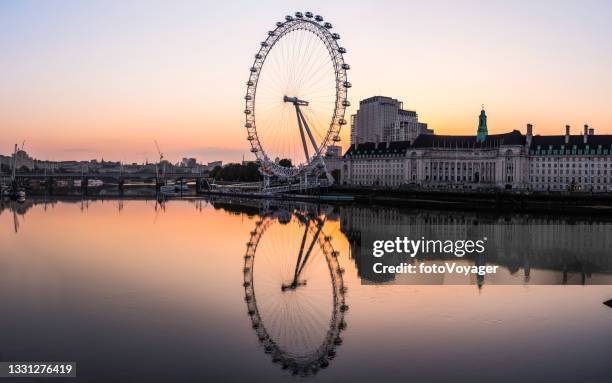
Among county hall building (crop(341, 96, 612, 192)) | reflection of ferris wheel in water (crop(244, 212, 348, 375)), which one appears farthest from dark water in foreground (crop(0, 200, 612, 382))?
county hall building (crop(341, 96, 612, 192))

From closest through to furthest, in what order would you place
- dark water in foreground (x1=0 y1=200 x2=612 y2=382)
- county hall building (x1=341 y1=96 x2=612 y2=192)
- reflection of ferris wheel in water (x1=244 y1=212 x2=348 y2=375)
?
dark water in foreground (x1=0 y1=200 x2=612 y2=382) < reflection of ferris wheel in water (x1=244 y1=212 x2=348 y2=375) < county hall building (x1=341 y1=96 x2=612 y2=192)

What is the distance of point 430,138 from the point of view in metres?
107

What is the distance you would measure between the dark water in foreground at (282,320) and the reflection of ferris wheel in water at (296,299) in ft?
0.23

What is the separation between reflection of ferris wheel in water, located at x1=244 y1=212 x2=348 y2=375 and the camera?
43.7ft

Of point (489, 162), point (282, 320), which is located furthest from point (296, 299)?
point (489, 162)

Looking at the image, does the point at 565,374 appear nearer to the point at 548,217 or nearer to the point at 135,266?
the point at 135,266

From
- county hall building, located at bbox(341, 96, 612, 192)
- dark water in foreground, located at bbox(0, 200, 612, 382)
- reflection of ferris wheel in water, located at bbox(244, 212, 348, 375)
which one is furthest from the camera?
county hall building, located at bbox(341, 96, 612, 192)

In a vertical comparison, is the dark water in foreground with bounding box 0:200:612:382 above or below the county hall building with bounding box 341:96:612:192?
below

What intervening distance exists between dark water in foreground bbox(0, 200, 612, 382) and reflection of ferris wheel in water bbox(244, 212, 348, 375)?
0.07m

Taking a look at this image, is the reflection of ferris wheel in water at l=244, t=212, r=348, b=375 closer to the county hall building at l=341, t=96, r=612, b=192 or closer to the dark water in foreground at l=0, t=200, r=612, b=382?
the dark water in foreground at l=0, t=200, r=612, b=382

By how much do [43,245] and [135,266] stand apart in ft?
32.0

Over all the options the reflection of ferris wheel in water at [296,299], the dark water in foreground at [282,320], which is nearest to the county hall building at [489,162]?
the reflection of ferris wheel in water at [296,299]

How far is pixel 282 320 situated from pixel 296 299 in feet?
8.46

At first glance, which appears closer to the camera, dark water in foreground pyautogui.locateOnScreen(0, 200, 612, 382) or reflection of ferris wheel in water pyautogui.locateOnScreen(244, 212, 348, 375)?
dark water in foreground pyautogui.locateOnScreen(0, 200, 612, 382)
